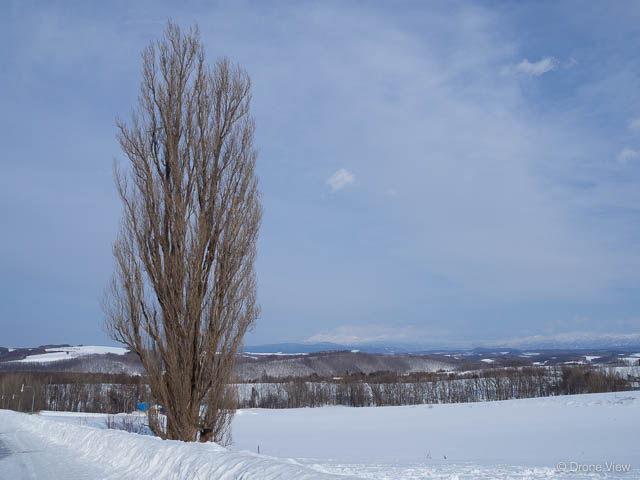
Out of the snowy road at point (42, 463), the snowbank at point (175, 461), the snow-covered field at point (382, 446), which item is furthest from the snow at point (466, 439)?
the snowy road at point (42, 463)

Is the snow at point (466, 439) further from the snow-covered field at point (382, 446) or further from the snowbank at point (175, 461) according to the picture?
the snowbank at point (175, 461)

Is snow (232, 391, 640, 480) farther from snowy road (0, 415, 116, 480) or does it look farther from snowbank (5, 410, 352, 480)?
snowy road (0, 415, 116, 480)

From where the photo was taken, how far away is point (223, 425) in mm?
12133

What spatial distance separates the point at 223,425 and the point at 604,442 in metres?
22.3

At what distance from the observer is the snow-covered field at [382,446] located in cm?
870

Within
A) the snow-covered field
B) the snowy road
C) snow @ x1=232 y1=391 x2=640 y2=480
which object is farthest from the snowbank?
snow @ x1=232 y1=391 x2=640 y2=480

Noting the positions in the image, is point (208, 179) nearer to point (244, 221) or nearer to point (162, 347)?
point (244, 221)

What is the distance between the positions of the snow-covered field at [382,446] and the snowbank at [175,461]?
0.02 meters

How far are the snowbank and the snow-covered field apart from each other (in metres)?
0.02

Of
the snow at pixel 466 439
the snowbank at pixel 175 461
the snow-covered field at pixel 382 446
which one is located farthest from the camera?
the snow at pixel 466 439

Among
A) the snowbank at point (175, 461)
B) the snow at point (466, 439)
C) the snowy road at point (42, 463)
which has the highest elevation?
the snowbank at point (175, 461)

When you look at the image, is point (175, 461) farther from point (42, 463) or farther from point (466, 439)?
point (466, 439)

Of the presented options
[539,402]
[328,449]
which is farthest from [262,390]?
[328,449]

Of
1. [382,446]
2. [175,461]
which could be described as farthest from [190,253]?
[382,446]
